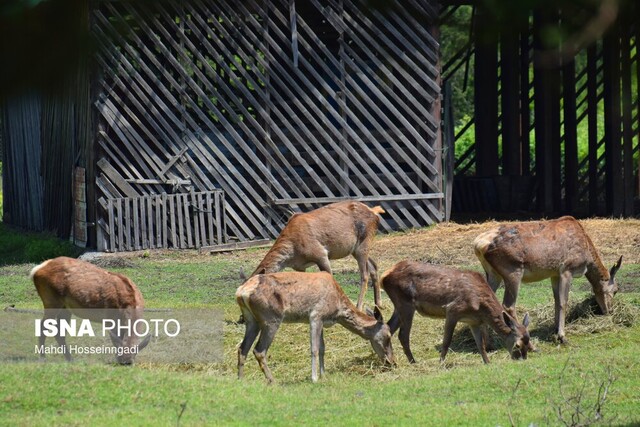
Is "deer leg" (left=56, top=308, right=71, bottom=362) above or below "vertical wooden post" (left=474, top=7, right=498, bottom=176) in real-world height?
below

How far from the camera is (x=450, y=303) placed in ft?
36.7

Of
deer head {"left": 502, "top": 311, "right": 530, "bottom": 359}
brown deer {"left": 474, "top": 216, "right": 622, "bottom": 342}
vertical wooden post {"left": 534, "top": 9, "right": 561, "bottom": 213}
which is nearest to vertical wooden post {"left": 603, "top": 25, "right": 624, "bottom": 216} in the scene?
vertical wooden post {"left": 534, "top": 9, "right": 561, "bottom": 213}

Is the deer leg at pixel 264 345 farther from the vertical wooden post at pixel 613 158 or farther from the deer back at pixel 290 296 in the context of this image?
the vertical wooden post at pixel 613 158

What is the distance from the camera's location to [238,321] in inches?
504

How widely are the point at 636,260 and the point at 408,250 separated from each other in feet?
12.4

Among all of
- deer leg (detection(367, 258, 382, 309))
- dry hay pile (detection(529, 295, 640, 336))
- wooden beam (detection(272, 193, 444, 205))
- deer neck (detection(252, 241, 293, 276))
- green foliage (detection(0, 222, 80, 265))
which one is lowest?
green foliage (detection(0, 222, 80, 265))

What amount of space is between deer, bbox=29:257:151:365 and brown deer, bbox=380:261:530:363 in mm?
2638

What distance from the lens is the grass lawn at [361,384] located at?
847cm

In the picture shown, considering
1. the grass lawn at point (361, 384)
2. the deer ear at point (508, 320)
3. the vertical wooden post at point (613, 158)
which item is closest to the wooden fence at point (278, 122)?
the vertical wooden post at point (613, 158)

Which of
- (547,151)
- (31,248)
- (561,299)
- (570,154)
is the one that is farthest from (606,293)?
(570,154)

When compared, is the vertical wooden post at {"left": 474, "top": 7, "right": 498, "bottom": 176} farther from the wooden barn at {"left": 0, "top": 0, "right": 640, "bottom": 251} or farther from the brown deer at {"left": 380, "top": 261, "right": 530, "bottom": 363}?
the brown deer at {"left": 380, "top": 261, "right": 530, "bottom": 363}

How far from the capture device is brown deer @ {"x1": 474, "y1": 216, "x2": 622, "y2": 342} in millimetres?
12141

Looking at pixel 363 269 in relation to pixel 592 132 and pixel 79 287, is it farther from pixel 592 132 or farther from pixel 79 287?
pixel 592 132

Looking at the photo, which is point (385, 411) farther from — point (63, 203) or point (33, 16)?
point (63, 203)
